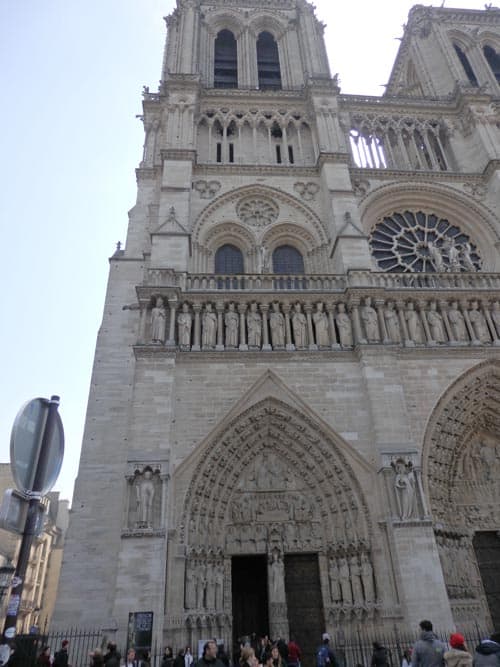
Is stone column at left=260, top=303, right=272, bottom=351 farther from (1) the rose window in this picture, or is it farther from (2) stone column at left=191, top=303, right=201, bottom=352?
(1) the rose window

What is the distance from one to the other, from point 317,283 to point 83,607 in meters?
9.11

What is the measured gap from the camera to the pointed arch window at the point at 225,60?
20.3m

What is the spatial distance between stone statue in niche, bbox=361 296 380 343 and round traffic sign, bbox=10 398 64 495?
385 inches

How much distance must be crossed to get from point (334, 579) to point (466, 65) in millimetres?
22425

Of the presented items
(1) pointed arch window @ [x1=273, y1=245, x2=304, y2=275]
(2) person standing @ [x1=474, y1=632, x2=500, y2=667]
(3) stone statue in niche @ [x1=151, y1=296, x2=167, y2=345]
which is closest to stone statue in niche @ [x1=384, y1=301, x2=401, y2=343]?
(1) pointed arch window @ [x1=273, y1=245, x2=304, y2=275]

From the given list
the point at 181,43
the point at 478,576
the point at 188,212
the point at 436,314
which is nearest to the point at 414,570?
the point at 478,576

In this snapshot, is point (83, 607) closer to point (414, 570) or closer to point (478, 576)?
point (414, 570)

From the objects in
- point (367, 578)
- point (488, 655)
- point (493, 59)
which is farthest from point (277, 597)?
point (493, 59)

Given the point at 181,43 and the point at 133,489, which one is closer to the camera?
the point at 133,489

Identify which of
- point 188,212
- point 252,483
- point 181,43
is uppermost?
point 181,43

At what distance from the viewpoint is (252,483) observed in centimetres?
1099

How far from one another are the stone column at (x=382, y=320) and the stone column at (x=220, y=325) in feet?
12.8

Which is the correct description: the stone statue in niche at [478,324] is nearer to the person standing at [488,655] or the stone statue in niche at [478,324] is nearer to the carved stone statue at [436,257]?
the carved stone statue at [436,257]

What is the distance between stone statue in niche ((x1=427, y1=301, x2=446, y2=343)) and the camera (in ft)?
40.3
